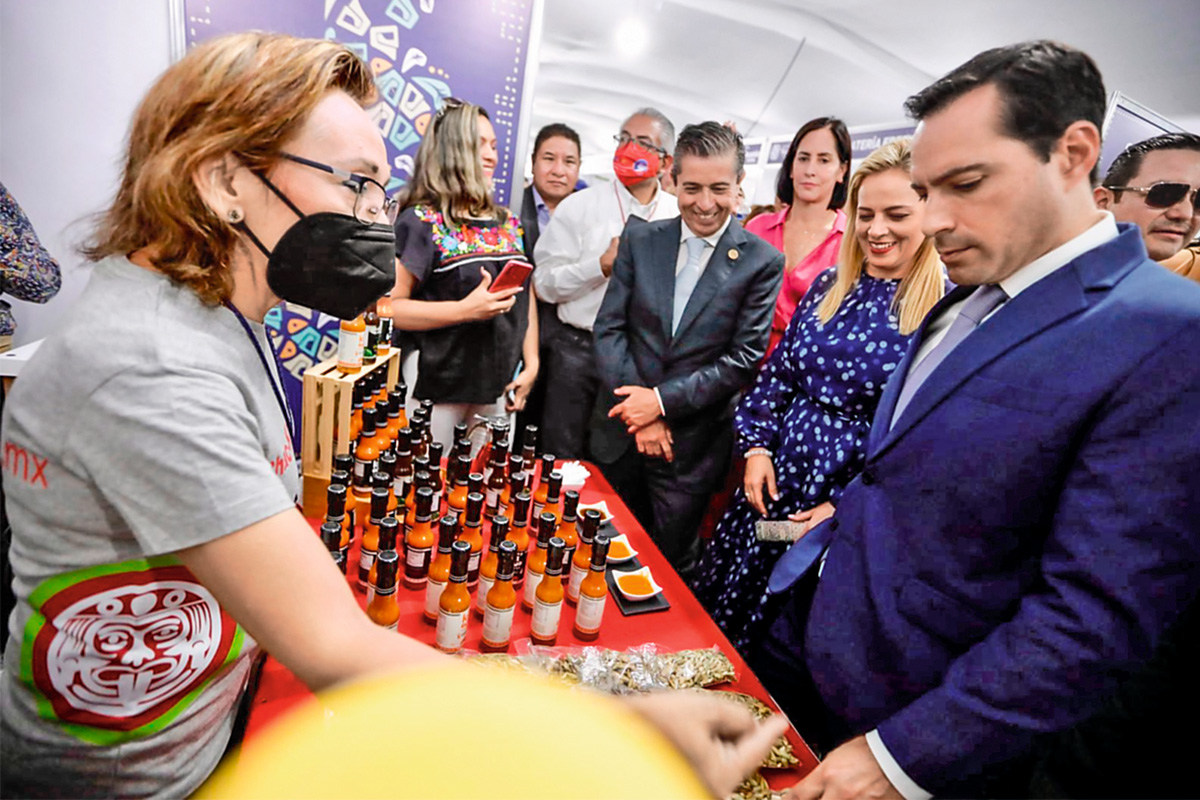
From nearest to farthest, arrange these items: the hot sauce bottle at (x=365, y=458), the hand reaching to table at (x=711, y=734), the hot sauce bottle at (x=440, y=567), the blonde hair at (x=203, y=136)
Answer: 1. the hand reaching to table at (x=711, y=734)
2. the blonde hair at (x=203, y=136)
3. the hot sauce bottle at (x=440, y=567)
4. the hot sauce bottle at (x=365, y=458)

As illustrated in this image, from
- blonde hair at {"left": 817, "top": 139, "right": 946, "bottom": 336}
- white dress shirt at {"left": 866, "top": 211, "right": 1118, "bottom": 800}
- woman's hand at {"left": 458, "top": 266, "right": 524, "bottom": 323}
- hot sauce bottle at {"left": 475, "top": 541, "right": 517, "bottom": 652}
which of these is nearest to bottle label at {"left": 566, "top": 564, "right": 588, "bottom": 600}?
hot sauce bottle at {"left": 475, "top": 541, "right": 517, "bottom": 652}

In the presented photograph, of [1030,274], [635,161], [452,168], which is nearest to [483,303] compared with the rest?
[452,168]

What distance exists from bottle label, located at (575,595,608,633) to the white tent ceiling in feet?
18.6

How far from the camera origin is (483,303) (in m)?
2.63

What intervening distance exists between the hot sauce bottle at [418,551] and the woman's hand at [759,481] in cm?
110

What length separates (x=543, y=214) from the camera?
155 inches

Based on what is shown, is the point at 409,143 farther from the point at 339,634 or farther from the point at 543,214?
the point at 339,634

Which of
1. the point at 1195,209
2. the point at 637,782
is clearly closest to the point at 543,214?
the point at 1195,209

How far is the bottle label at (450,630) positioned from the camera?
47.4 inches

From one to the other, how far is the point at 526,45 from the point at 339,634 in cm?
374

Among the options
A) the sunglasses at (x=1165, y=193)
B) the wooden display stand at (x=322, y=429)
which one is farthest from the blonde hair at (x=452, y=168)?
the sunglasses at (x=1165, y=193)

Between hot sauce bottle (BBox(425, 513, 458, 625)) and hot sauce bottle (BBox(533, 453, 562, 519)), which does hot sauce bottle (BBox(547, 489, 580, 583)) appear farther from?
hot sauce bottle (BBox(425, 513, 458, 625))

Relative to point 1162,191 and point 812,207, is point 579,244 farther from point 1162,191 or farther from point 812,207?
point 1162,191

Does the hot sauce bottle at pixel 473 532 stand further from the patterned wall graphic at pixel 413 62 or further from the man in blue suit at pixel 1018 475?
the patterned wall graphic at pixel 413 62
